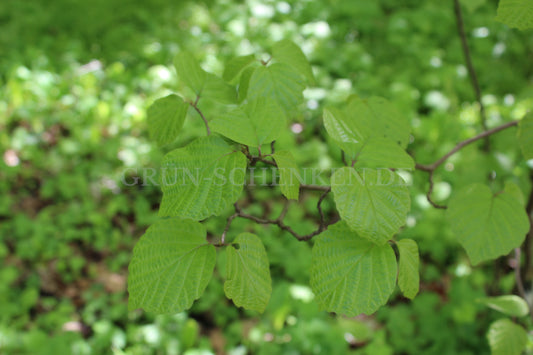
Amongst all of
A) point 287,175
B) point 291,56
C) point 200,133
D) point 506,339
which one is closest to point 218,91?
point 291,56

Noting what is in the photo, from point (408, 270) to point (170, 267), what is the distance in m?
0.41

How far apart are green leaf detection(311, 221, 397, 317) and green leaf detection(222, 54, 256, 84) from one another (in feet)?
1.41

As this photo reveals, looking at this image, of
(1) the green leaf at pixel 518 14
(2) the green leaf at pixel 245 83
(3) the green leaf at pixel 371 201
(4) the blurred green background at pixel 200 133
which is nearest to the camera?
(3) the green leaf at pixel 371 201

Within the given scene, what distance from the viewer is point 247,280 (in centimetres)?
69

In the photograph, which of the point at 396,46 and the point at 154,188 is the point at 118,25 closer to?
the point at 154,188

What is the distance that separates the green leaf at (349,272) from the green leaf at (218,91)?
377mm

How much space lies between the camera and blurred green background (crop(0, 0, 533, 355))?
1855 millimetres

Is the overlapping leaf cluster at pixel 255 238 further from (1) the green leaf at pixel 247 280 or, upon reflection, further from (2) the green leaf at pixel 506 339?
(2) the green leaf at pixel 506 339

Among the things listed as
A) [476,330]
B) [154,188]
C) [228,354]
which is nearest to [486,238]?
[476,330]

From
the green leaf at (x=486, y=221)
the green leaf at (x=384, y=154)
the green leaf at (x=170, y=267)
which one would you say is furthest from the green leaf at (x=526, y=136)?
the green leaf at (x=170, y=267)

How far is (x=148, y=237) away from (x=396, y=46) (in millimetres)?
3347

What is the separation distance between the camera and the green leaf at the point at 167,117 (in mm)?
835

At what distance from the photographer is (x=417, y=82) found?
3105 mm

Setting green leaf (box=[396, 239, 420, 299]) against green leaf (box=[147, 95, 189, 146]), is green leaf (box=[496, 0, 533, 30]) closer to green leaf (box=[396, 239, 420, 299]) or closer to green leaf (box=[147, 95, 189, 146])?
green leaf (box=[396, 239, 420, 299])
